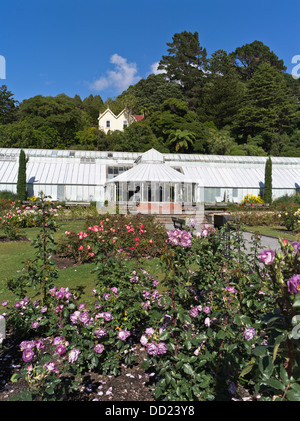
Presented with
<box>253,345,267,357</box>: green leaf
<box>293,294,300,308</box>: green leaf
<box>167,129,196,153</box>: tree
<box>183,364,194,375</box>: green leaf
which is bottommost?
<box>183,364,194,375</box>: green leaf

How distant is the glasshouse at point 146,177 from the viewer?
21781 mm

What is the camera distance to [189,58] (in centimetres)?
5738

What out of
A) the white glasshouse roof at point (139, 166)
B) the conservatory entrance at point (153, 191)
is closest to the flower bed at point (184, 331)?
the conservatory entrance at point (153, 191)

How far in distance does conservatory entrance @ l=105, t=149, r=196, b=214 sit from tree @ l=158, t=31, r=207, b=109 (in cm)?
3310

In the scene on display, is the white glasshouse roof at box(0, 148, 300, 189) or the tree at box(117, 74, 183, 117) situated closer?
the white glasshouse roof at box(0, 148, 300, 189)

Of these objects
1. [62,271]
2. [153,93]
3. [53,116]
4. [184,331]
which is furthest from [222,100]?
[184,331]

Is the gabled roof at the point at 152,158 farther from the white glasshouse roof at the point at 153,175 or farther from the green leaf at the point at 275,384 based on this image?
the green leaf at the point at 275,384

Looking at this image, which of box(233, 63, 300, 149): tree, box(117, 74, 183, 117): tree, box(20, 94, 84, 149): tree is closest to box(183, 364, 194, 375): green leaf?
box(20, 94, 84, 149): tree

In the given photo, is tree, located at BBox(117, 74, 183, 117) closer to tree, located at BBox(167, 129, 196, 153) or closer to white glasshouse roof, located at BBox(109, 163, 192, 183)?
tree, located at BBox(167, 129, 196, 153)

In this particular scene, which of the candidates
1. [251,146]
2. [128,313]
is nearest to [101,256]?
[128,313]

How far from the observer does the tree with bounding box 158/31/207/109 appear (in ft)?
172

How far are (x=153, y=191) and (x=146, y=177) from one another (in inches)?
43.4

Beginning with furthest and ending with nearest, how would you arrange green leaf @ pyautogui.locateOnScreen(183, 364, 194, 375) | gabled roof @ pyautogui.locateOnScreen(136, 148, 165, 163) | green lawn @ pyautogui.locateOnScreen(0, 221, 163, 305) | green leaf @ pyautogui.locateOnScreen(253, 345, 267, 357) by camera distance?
1. gabled roof @ pyautogui.locateOnScreen(136, 148, 165, 163)
2. green lawn @ pyautogui.locateOnScreen(0, 221, 163, 305)
3. green leaf @ pyautogui.locateOnScreen(183, 364, 194, 375)
4. green leaf @ pyautogui.locateOnScreen(253, 345, 267, 357)

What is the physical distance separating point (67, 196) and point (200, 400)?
24.7 metres
